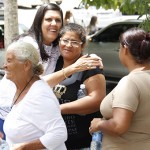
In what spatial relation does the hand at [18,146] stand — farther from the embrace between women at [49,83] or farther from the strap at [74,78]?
the strap at [74,78]

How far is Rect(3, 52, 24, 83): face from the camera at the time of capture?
8.86 feet

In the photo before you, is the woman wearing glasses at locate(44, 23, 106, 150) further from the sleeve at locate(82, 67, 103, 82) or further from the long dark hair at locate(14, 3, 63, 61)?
the long dark hair at locate(14, 3, 63, 61)

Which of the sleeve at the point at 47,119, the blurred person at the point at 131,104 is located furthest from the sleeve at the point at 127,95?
the sleeve at the point at 47,119

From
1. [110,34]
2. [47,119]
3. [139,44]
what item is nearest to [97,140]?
[47,119]

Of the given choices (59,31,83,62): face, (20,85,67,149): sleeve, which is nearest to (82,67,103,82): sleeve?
(59,31,83,62): face

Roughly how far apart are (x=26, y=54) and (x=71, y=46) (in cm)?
50

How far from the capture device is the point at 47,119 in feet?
8.41

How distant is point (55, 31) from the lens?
343cm

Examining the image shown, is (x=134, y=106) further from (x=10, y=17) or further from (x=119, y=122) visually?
(x=10, y=17)

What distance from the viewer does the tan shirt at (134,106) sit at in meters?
2.48

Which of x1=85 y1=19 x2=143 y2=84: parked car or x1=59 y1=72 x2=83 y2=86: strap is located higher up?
x1=59 y1=72 x2=83 y2=86: strap

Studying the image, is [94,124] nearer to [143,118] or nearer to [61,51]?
[143,118]

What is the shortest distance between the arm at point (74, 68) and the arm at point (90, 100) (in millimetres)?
93

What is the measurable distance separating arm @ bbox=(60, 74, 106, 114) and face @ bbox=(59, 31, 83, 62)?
0.25 metres
